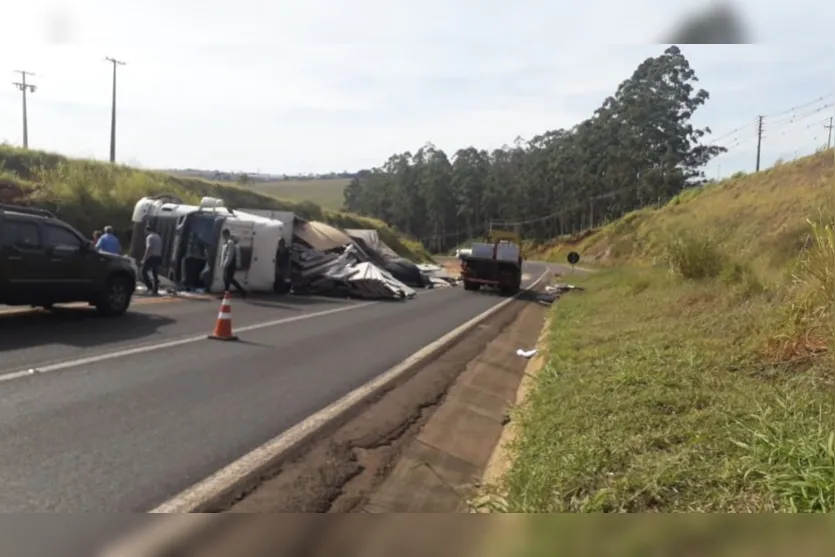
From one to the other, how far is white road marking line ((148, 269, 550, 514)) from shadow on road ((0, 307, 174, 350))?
399cm

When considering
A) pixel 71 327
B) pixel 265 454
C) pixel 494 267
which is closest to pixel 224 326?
pixel 71 327

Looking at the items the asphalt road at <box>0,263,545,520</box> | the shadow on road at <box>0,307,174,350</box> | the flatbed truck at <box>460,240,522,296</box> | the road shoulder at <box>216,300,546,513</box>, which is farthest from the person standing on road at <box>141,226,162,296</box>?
the flatbed truck at <box>460,240,522,296</box>

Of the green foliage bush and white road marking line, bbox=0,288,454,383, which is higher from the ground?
the green foliage bush

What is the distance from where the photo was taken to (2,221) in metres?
12.2

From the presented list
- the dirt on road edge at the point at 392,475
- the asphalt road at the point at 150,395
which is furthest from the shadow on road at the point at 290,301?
the dirt on road edge at the point at 392,475

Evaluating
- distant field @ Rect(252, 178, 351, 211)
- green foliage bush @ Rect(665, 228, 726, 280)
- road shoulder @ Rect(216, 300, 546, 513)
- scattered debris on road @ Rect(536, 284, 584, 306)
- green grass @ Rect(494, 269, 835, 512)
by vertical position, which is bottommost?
scattered debris on road @ Rect(536, 284, 584, 306)

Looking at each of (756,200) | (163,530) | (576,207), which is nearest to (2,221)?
(163,530)

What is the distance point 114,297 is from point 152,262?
16.5ft

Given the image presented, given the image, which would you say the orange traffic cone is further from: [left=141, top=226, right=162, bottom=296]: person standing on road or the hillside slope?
the hillside slope

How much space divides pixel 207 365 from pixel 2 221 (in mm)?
4618

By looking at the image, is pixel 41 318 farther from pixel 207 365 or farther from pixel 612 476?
pixel 612 476

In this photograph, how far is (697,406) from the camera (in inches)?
248

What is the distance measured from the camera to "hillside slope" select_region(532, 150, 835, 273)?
22.7 metres

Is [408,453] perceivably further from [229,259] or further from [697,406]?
[229,259]
